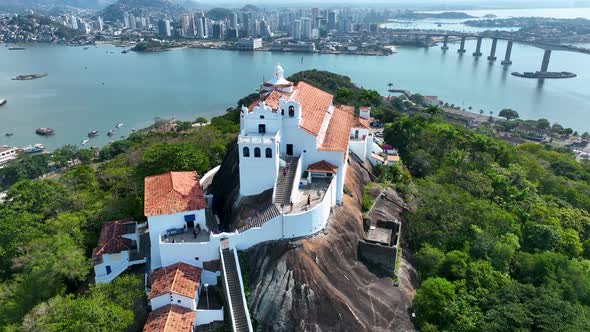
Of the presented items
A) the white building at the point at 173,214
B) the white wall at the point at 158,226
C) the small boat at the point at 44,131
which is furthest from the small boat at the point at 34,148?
the white wall at the point at 158,226

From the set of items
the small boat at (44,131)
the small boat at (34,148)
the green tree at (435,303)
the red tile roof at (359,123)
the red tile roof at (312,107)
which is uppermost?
the red tile roof at (312,107)

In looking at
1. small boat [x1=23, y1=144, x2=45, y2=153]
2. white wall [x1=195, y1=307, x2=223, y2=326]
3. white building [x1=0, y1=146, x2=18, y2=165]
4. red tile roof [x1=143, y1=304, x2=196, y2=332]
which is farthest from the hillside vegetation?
small boat [x1=23, y1=144, x2=45, y2=153]

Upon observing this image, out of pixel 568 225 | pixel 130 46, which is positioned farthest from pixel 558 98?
pixel 130 46

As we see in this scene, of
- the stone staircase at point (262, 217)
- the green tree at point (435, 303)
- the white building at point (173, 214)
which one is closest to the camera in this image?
the green tree at point (435, 303)

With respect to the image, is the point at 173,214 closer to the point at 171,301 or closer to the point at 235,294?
the point at 171,301

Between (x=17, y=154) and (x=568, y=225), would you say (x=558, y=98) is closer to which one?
(x=568, y=225)

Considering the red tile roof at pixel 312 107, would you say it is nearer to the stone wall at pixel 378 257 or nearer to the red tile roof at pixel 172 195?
the stone wall at pixel 378 257

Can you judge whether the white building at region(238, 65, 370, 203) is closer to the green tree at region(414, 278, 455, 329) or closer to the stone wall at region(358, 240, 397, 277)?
the stone wall at region(358, 240, 397, 277)
